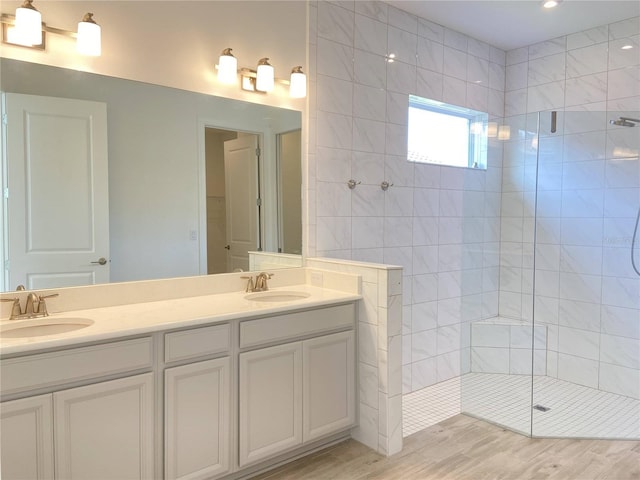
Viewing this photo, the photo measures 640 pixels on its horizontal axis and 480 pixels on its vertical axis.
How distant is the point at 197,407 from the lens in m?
1.98

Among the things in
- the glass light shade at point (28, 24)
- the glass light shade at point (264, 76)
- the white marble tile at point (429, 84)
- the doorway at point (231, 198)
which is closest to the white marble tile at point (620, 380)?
the white marble tile at point (429, 84)

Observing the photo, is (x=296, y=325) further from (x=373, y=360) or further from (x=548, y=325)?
(x=548, y=325)

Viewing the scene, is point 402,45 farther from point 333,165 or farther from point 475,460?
point 475,460

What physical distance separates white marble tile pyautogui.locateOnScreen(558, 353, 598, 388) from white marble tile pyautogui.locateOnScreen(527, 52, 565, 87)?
2259mm

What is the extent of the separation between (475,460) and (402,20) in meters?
2.91

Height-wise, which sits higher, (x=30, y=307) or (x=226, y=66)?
(x=226, y=66)

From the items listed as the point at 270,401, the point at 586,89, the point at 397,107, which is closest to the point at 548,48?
the point at 586,89

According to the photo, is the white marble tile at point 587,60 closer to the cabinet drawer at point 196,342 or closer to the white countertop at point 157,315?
the white countertop at point 157,315

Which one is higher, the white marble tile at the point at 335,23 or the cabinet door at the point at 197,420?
the white marble tile at the point at 335,23

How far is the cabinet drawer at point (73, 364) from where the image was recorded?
5.15 feet

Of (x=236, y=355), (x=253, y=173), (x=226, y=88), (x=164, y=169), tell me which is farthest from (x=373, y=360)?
(x=226, y=88)

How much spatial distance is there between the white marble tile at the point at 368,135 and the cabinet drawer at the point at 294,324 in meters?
1.16

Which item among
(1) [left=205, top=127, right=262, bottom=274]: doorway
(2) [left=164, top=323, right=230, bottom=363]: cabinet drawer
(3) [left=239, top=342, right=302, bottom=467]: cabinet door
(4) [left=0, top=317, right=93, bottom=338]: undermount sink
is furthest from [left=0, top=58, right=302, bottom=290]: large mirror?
(3) [left=239, top=342, right=302, bottom=467]: cabinet door

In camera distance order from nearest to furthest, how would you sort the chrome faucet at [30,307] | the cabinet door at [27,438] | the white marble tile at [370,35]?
the cabinet door at [27,438] < the chrome faucet at [30,307] < the white marble tile at [370,35]
